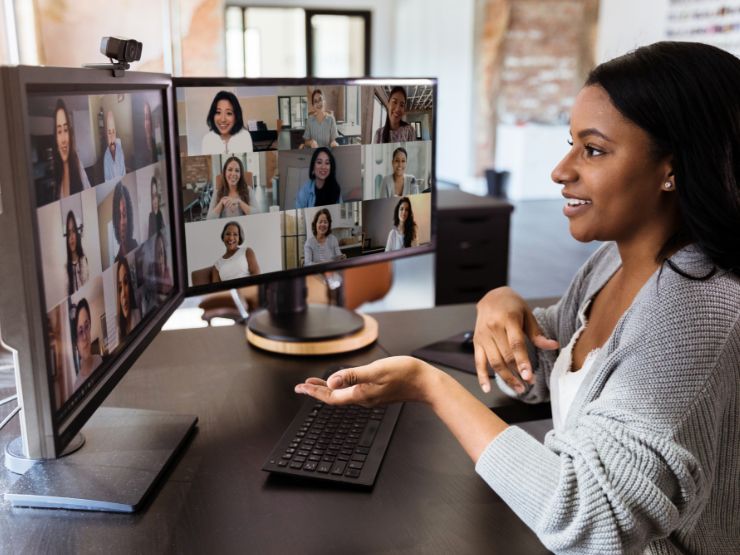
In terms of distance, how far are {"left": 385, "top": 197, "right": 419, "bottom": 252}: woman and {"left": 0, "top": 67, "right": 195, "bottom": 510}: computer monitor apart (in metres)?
0.48

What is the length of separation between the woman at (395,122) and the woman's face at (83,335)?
73 cm

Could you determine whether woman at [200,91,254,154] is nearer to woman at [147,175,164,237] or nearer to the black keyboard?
woman at [147,175,164,237]

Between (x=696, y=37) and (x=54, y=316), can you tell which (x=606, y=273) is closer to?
(x=54, y=316)

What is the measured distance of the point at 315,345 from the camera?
4.63ft

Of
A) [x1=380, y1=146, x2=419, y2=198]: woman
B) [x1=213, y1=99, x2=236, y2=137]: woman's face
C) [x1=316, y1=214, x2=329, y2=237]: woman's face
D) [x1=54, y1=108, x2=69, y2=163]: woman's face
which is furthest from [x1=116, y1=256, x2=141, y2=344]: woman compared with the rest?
[x1=380, y1=146, x2=419, y2=198]: woman

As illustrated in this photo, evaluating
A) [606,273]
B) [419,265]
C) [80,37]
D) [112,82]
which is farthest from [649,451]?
[419,265]

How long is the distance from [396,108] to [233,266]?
45cm

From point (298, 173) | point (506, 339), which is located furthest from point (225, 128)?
point (506, 339)

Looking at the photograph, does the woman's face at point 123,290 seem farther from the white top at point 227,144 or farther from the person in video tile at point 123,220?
the white top at point 227,144

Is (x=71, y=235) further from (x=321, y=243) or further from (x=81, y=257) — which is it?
(x=321, y=243)

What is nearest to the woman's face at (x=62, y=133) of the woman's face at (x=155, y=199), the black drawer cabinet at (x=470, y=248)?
the woman's face at (x=155, y=199)

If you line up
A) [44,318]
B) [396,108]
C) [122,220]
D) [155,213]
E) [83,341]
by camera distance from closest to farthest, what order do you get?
[44,318]
[83,341]
[122,220]
[155,213]
[396,108]

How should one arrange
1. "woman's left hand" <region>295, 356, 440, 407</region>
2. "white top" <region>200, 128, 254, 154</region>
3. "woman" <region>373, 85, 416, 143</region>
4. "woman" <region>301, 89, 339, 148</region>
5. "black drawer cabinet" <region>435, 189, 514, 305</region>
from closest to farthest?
"woman's left hand" <region>295, 356, 440, 407</region>, "white top" <region>200, 128, 254, 154</region>, "woman" <region>301, 89, 339, 148</region>, "woman" <region>373, 85, 416, 143</region>, "black drawer cabinet" <region>435, 189, 514, 305</region>

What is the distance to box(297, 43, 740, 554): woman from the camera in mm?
794
